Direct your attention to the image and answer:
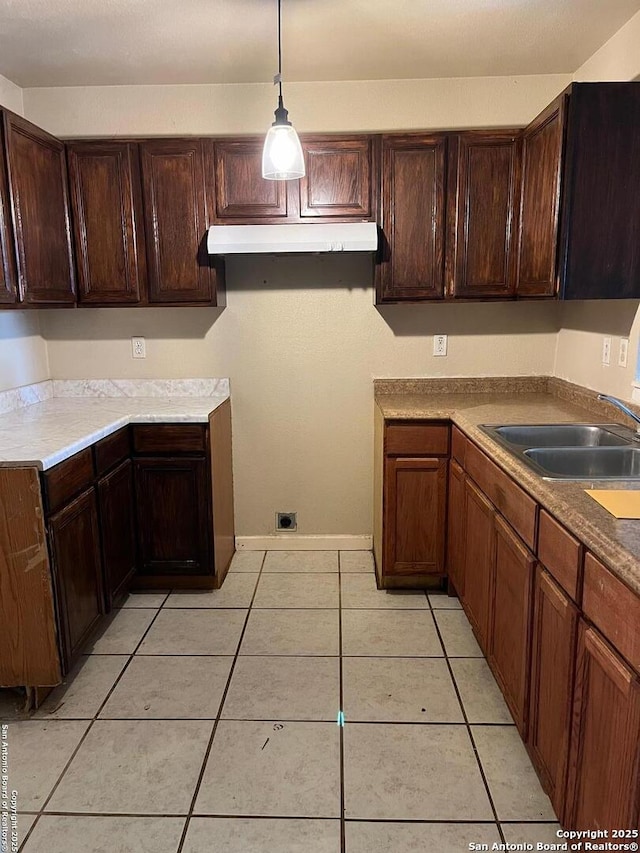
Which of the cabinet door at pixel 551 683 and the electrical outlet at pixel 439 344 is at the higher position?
the electrical outlet at pixel 439 344

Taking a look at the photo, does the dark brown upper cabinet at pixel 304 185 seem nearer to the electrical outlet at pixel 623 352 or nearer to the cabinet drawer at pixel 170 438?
the cabinet drawer at pixel 170 438

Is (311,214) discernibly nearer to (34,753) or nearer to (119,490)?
(119,490)

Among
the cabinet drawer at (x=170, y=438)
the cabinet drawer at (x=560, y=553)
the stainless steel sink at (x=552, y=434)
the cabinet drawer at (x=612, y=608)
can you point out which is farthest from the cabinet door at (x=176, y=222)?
the cabinet drawer at (x=612, y=608)

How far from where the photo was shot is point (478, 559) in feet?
7.47

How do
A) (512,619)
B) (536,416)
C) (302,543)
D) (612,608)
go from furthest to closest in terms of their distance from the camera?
(302,543), (536,416), (512,619), (612,608)

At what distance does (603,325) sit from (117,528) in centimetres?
236

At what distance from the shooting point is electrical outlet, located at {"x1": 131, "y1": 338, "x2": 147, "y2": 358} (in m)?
3.25

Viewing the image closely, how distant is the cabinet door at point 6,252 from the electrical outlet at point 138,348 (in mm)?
859

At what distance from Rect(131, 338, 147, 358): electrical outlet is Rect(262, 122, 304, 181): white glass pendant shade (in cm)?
152

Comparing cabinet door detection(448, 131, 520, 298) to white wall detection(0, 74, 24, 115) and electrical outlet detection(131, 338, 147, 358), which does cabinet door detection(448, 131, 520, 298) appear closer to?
electrical outlet detection(131, 338, 147, 358)

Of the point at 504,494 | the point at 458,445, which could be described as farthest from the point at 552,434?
the point at 504,494

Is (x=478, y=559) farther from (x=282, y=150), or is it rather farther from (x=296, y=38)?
(x=296, y=38)

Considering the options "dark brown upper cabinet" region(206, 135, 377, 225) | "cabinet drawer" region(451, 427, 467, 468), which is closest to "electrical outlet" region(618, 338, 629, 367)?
"cabinet drawer" region(451, 427, 467, 468)

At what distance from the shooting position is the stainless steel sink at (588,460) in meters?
2.01
